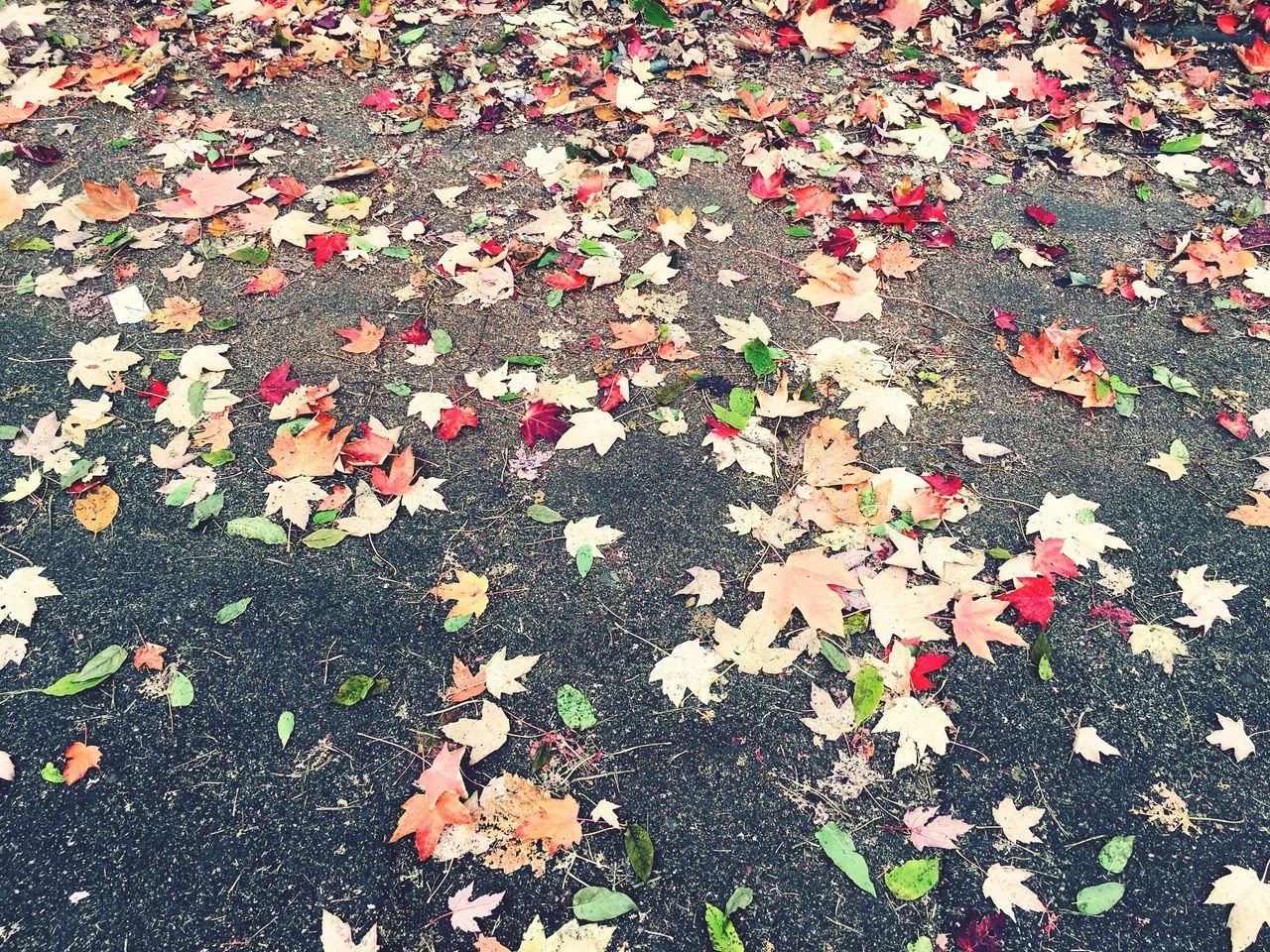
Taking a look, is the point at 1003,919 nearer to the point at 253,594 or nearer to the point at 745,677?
the point at 745,677

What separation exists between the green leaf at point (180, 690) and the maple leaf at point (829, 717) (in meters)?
1.61

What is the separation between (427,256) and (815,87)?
233 centimetres

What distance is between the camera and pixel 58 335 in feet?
9.20

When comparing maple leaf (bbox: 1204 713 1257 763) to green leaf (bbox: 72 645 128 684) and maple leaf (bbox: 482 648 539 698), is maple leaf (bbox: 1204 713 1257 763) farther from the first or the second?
green leaf (bbox: 72 645 128 684)

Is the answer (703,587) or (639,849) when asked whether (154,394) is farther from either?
(639,849)

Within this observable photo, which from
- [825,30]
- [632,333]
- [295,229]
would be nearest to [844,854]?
[632,333]

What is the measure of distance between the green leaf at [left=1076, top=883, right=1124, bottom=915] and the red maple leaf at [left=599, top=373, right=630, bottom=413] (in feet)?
6.10

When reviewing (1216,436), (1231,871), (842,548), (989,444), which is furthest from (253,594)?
(1216,436)

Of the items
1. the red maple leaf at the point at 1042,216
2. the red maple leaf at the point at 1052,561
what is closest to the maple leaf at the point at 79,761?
the red maple leaf at the point at 1052,561

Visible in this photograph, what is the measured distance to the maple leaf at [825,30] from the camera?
423 centimetres

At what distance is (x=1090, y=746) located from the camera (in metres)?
1.89

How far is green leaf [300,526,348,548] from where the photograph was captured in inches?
89.8

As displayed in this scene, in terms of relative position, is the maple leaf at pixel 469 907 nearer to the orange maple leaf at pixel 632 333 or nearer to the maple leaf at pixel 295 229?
the orange maple leaf at pixel 632 333

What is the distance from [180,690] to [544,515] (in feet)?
3.57
